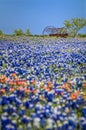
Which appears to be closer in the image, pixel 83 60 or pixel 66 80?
pixel 66 80

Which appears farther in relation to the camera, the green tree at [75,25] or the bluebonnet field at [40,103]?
the green tree at [75,25]

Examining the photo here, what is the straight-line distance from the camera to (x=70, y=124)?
4.92 metres

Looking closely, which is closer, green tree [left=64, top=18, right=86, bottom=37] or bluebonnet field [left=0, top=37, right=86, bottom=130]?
bluebonnet field [left=0, top=37, right=86, bottom=130]

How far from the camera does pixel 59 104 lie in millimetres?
6246

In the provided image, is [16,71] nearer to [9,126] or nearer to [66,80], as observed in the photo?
[66,80]

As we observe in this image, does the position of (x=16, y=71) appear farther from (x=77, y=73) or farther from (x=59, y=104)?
(x=59, y=104)

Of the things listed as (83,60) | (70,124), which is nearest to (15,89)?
(70,124)

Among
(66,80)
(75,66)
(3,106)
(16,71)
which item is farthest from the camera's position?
(75,66)

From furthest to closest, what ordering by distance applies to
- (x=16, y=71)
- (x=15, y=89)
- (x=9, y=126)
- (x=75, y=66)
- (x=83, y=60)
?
1. (x=83, y=60)
2. (x=75, y=66)
3. (x=16, y=71)
4. (x=15, y=89)
5. (x=9, y=126)

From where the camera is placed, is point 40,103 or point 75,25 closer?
point 40,103

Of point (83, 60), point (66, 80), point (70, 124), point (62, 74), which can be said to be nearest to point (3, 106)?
point (70, 124)

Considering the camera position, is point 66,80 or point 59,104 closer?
point 59,104

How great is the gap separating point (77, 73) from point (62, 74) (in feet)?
2.47

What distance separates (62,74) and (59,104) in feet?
10.4
